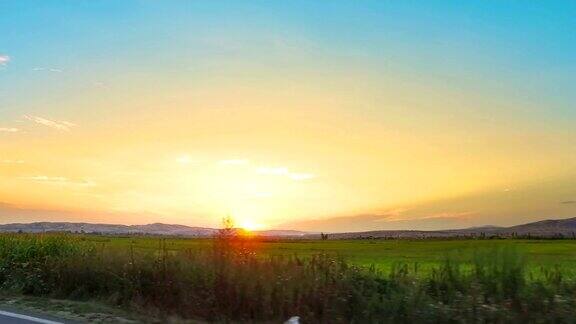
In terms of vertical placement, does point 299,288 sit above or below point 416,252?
below

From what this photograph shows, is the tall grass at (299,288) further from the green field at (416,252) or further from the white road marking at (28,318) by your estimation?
the white road marking at (28,318)

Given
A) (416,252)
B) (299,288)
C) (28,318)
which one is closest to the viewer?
(28,318)

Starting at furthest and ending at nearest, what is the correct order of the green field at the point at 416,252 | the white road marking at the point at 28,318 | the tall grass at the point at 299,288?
the green field at the point at 416,252 < the tall grass at the point at 299,288 < the white road marking at the point at 28,318

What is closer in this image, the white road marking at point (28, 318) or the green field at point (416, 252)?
the white road marking at point (28, 318)

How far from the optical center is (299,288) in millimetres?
11477

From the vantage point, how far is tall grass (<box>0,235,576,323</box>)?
10625 millimetres

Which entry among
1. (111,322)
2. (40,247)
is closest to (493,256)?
(111,322)

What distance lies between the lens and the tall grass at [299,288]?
10.6 m

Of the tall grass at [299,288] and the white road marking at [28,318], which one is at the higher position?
the tall grass at [299,288]

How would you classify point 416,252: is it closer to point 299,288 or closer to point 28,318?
point 299,288

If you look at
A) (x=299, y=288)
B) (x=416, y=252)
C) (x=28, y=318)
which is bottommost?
(x=28, y=318)

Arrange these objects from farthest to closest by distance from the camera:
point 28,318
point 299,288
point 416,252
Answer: point 416,252 < point 299,288 < point 28,318

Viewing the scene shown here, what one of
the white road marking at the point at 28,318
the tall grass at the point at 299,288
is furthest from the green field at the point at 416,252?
the white road marking at the point at 28,318

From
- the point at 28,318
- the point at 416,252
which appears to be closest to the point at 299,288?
the point at 28,318
